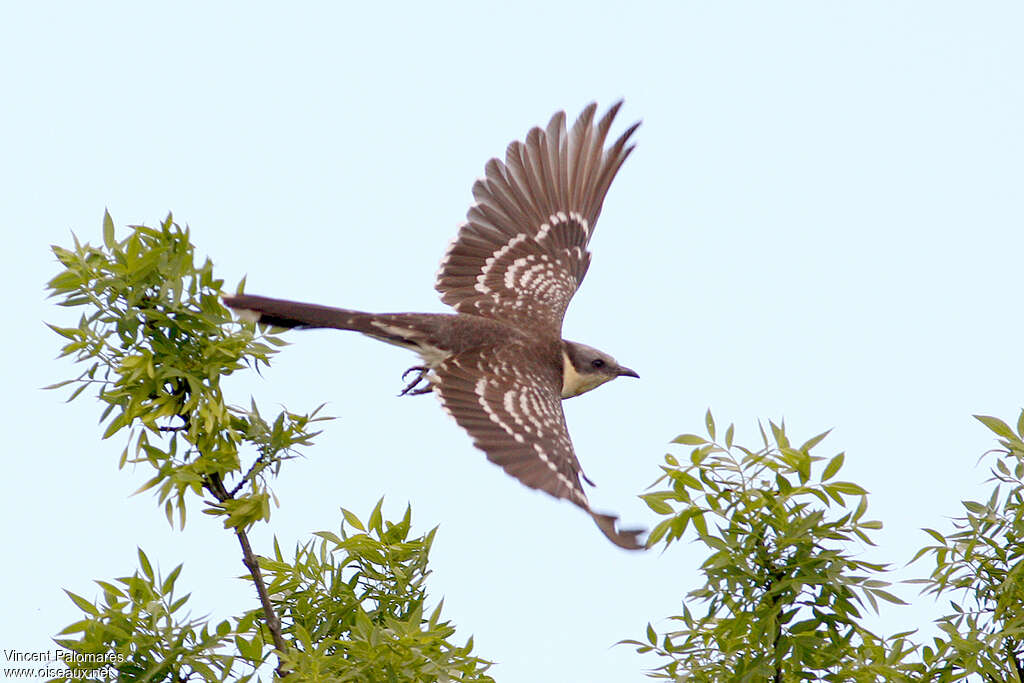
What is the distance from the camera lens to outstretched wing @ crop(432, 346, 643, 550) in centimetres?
626

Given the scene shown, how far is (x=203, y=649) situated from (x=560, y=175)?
5965 mm

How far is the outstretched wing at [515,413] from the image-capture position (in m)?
6.26

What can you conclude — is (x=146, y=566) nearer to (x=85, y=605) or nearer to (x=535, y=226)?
(x=85, y=605)

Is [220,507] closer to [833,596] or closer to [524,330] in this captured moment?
[833,596]

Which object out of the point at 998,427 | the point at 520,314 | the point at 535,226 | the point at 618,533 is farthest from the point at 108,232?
the point at 535,226

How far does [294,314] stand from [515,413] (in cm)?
141

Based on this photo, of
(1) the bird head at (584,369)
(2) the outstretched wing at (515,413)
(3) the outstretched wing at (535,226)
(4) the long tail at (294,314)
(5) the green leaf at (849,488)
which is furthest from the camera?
(3) the outstretched wing at (535,226)

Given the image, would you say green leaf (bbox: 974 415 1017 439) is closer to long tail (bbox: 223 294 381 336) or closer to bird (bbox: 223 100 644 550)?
bird (bbox: 223 100 644 550)

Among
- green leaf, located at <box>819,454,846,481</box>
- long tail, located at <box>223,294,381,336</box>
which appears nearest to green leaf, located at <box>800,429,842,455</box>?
green leaf, located at <box>819,454,846,481</box>

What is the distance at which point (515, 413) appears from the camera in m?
6.80

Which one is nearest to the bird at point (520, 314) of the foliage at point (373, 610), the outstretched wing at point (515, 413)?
the outstretched wing at point (515, 413)

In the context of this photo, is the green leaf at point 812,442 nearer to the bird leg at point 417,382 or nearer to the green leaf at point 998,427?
the green leaf at point 998,427

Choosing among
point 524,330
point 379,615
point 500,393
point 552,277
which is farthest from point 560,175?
point 379,615

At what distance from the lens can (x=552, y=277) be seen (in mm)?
8789
